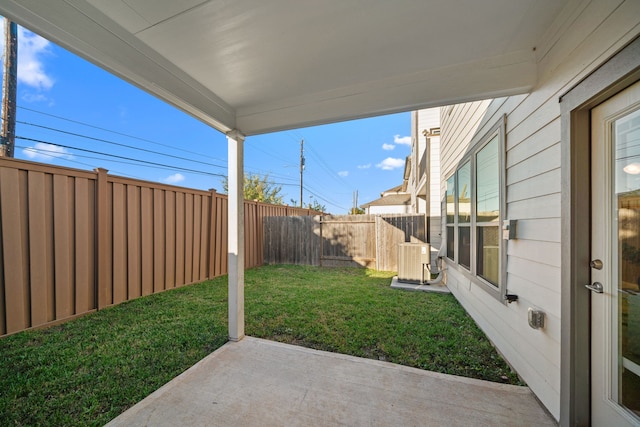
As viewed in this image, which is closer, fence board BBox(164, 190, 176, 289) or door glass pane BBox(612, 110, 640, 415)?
door glass pane BBox(612, 110, 640, 415)

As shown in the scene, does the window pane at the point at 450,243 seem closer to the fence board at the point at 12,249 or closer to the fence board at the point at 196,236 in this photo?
the fence board at the point at 196,236

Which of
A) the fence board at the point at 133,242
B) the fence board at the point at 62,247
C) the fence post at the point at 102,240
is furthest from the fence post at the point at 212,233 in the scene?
the fence board at the point at 62,247

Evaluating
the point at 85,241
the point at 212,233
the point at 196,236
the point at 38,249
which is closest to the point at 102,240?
the point at 85,241

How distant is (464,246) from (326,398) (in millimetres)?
2800

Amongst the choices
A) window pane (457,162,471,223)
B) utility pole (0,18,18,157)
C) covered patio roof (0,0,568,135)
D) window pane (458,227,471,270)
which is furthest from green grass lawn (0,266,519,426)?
utility pole (0,18,18,157)

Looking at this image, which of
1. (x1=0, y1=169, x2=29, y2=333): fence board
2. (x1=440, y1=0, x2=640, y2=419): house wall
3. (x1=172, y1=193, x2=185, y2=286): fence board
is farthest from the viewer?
(x1=172, y1=193, x2=185, y2=286): fence board

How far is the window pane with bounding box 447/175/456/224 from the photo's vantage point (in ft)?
13.3

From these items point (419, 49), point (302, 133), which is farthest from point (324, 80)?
point (302, 133)

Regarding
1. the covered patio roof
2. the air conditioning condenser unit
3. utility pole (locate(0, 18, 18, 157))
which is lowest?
the air conditioning condenser unit

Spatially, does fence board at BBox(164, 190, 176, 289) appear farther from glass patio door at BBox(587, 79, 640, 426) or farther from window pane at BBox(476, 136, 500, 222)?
glass patio door at BBox(587, 79, 640, 426)

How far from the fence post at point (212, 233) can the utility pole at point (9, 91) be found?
2959 mm

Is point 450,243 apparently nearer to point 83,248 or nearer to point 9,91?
point 83,248

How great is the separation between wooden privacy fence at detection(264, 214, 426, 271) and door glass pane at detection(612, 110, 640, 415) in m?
4.95

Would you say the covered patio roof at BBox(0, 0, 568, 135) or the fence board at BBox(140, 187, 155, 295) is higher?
the covered patio roof at BBox(0, 0, 568, 135)
